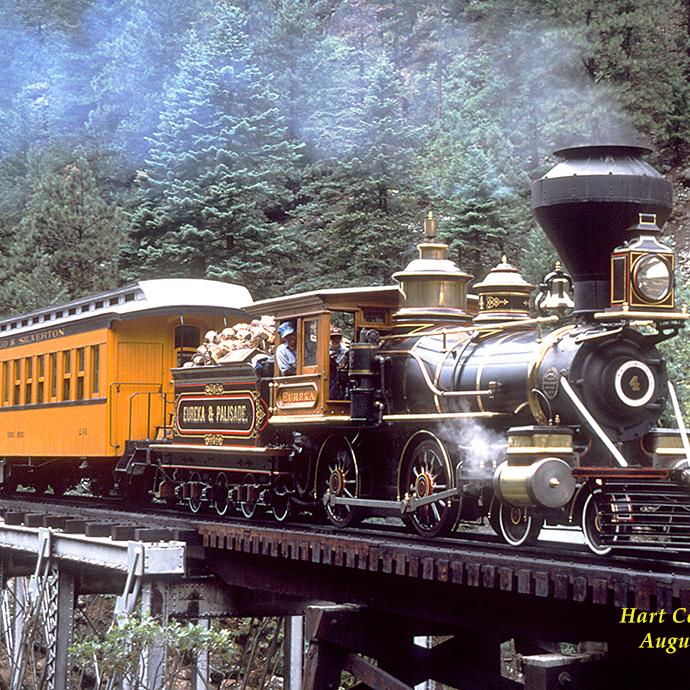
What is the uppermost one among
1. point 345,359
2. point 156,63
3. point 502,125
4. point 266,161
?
point 156,63

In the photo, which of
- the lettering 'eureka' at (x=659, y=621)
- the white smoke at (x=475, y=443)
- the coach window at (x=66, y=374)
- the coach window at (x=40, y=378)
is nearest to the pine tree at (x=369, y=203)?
the coach window at (x=40, y=378)

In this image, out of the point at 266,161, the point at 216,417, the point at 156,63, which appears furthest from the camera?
the point at 156,63

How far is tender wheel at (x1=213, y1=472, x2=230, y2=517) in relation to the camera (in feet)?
53.3

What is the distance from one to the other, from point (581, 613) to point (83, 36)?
2353 inches

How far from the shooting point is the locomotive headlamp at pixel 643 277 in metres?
10.3

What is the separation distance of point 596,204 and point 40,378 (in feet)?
40.8

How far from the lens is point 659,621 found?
8.11 m

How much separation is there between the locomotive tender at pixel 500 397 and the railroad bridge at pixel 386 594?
0.43 meters

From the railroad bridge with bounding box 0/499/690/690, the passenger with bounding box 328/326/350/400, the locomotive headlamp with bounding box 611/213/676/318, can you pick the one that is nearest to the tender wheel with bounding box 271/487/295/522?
the railroad bridge with bounding box 0/499/690/690

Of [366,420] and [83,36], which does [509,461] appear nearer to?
[366,420]

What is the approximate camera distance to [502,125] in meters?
44.8

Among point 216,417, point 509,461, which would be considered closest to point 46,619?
point 216,417

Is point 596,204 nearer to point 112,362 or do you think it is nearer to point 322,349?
point 322,349

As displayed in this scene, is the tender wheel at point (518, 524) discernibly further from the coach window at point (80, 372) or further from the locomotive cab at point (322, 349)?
the coach window at point (80, 372)
